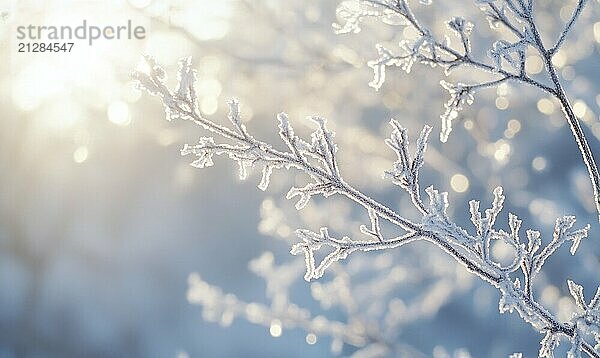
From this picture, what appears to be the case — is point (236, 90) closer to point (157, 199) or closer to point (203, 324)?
point (157, 199)

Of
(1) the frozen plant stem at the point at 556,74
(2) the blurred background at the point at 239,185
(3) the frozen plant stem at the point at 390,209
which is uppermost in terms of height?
(2) the blurred background at the point at 239,185

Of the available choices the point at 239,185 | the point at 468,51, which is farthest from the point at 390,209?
the point at 239,185

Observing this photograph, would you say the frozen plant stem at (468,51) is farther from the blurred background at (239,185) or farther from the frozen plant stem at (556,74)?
the blurred background at (239,185)

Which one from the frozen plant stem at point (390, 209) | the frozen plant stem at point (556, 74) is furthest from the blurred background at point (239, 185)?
the frozen plant stem at point (556, 74)

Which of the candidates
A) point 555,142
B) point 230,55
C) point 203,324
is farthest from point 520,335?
point 203,324

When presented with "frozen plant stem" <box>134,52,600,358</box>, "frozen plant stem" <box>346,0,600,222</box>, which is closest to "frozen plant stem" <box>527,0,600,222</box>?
"frozen plant stem" <box>346,0,600,222</box>

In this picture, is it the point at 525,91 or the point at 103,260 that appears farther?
the point at 103,260
